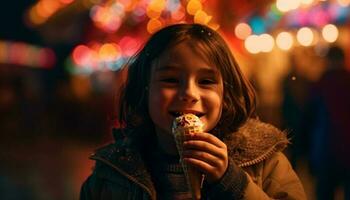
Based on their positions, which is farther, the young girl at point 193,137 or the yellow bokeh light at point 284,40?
the yellow bokeh light at point 284,40

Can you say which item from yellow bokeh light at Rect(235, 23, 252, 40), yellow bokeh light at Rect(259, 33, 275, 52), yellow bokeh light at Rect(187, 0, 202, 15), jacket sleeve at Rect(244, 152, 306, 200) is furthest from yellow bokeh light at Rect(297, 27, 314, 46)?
jacket sleeve at Rect(244, 152, 306, 200)

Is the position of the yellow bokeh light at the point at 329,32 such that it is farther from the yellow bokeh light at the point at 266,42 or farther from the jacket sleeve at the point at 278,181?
the jacket sleeve at the point at 278,181

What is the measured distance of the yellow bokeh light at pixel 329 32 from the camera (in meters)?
12.2

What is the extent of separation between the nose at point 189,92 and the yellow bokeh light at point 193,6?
8.33 m

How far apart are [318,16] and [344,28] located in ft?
1.83

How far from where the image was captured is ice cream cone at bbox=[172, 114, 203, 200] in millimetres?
2037

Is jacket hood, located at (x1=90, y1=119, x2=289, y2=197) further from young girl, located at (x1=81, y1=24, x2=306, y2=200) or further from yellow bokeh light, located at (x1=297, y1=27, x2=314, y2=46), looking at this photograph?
yellow bokeh light, located at (x1=297, y1=27, x2=314, y2=46)

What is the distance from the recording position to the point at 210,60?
2.28m

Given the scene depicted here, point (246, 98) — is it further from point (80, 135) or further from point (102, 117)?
point (102, 117)

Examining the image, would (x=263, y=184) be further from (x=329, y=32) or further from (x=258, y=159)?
(x=329, y=32)

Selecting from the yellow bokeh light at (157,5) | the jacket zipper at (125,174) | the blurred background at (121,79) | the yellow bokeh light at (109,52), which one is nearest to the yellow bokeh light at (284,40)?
the blurred background at (121,79)

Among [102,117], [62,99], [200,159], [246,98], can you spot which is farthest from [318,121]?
[62,99]

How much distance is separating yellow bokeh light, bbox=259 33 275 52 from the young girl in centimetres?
1178

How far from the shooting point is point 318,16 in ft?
40.3
